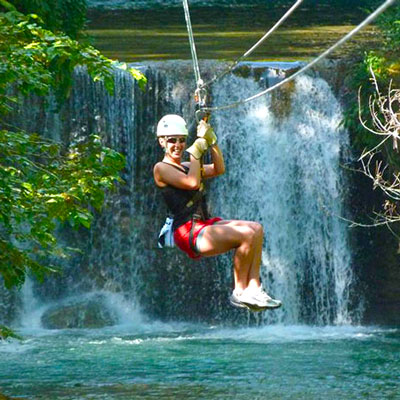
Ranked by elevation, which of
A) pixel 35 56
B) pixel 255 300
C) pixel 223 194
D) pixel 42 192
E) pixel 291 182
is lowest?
pixel 255 300

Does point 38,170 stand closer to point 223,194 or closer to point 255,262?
point 255,262

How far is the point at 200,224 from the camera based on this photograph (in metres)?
11.8

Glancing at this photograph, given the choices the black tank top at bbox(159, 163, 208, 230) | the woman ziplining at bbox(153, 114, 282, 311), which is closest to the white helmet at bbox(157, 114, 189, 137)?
the woman ziplining at bbox(153, 114, 282, 311)

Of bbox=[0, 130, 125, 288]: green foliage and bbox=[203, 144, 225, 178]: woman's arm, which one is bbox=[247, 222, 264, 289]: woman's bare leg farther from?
bbox=[0, 130, 125, 288]: green foliage

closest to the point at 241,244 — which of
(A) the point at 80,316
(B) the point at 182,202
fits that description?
(B) the point at 182,202

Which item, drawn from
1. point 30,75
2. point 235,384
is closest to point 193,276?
point 235,384

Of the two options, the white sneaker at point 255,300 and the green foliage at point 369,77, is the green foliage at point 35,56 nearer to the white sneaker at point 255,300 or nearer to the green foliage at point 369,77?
the white sneaker at point 255,300

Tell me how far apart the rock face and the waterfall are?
47 centimetres

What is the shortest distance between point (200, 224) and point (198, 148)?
62 cm

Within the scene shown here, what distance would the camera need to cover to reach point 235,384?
17.8 metres

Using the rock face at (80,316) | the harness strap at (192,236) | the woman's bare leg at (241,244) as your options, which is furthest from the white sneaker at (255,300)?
the rock face at (80,316)

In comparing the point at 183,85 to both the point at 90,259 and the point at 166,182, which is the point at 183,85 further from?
the point at 166,182

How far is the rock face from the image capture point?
70.8 feet

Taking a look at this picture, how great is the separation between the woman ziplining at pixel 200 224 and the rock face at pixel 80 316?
9.94 metres
